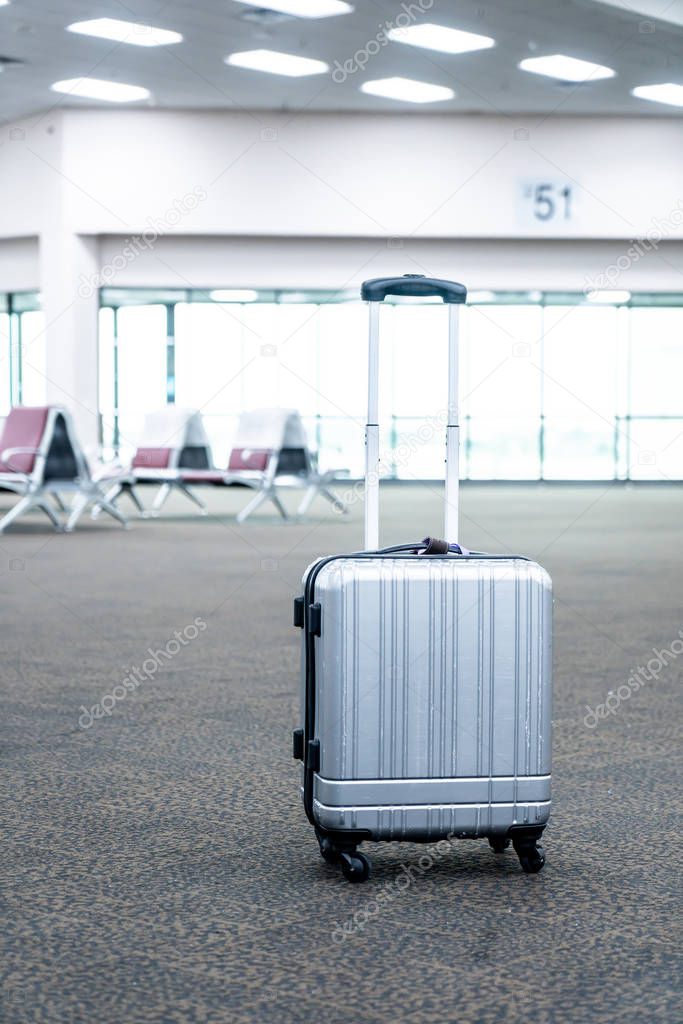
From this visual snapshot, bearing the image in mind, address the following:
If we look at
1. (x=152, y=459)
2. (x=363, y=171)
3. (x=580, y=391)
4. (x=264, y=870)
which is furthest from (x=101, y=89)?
(x=264, y=870)

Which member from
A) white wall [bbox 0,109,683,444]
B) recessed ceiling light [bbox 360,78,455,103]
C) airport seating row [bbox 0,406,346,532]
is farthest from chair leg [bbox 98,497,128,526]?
recessed ceiling light [bbox 360,78,455,103]

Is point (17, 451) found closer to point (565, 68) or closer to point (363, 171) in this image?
point (565, 68)

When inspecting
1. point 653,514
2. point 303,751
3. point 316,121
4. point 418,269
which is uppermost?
point 316,121

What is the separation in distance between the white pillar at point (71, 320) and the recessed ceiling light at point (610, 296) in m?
8.66

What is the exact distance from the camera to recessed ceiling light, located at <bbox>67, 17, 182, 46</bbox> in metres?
16.4

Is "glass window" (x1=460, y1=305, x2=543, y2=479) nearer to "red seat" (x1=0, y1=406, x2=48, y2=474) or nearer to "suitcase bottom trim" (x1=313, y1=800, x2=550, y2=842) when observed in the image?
"red seat" (x1=0, y1=406, x2=48, y2=474)

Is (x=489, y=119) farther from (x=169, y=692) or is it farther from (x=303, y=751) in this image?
(x=303, y=751)

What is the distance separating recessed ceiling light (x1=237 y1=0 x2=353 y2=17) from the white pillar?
257 inches

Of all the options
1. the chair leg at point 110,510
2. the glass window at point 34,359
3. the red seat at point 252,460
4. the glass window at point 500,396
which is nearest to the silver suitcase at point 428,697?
the chair leg at point 110,510

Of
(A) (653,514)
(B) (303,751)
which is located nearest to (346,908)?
(B) (303,751)

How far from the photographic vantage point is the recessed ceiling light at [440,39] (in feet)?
54.7

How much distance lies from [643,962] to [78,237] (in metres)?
20.5

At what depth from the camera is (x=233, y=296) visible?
2353cm

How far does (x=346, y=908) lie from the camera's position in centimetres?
226
